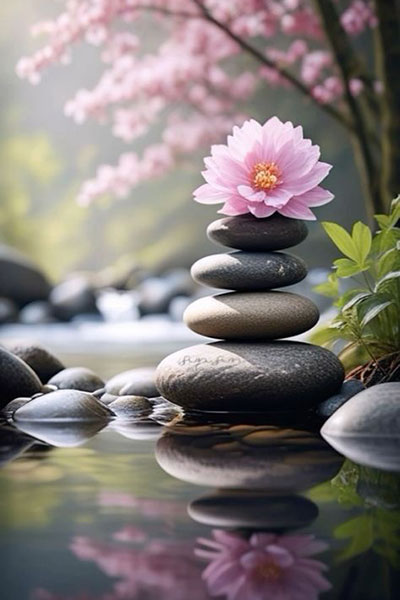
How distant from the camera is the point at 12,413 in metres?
2.05

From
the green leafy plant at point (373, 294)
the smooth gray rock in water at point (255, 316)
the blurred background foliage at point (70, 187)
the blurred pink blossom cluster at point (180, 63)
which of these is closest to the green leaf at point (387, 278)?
the green leafy plant at point (373, 294)

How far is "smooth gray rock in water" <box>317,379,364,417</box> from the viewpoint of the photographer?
1.95m

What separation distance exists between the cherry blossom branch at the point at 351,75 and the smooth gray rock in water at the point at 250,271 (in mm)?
1966

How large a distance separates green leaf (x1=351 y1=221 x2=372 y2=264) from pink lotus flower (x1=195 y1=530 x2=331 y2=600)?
1.05m

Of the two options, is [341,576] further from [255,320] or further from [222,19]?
[222,19]

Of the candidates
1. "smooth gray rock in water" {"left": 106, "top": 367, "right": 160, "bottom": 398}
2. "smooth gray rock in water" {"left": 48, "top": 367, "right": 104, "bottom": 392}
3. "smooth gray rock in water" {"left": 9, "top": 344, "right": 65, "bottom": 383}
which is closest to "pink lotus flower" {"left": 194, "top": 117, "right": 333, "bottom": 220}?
"smooth gray rock in water" {"left": 106, "top": 367, "right": 160, "bottom": 398}

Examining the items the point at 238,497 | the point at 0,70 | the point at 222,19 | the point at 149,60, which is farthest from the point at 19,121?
the point at 238,497

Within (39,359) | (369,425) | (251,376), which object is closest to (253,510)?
(369,425)

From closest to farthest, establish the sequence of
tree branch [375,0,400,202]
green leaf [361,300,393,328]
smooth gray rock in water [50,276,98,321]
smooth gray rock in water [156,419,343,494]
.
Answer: smooth gray rock in water [156,419,343,494] → green leaf [361,300,393,328] → tree branch [375,0,400,202] → smooth gray rock in water [50,276,98,321]

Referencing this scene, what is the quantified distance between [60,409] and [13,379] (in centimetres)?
25

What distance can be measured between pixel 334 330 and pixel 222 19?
12.1 feet

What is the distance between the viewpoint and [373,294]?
1.98 m

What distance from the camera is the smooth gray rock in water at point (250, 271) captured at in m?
1.99

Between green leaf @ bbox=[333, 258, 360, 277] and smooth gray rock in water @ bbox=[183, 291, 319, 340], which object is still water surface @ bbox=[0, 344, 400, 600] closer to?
smooth gray rock in water @ bbox=[183, 291, 319, 340]
